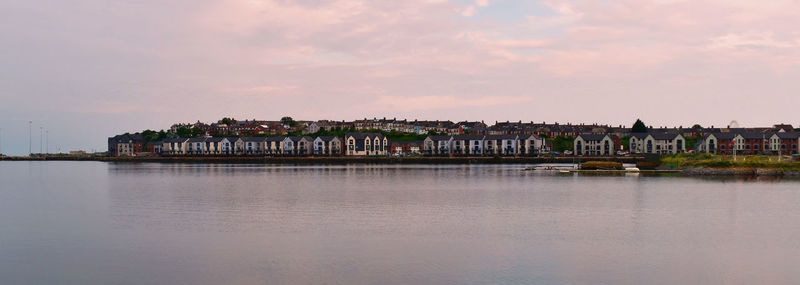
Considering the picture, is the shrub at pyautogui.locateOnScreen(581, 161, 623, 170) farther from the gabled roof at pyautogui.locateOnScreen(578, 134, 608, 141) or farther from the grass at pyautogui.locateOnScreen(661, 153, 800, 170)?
the gabled roof at pyautogui.locateOnScreen(578, 134, 608, 141)

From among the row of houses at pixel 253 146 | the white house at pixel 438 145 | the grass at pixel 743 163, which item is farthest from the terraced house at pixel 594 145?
the grass at pixel 743 163

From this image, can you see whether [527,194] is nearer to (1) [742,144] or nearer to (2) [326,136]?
(1) [742,144]

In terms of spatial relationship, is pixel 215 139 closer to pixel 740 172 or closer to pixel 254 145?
pixel 254 145

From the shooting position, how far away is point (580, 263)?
22.1 metres

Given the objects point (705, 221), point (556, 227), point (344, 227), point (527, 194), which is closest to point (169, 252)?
point (344, 227)

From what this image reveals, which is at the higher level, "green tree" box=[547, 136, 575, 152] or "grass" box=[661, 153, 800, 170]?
"green tree" box=[547, 136, 575, 152]

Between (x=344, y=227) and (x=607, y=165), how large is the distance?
222 feet

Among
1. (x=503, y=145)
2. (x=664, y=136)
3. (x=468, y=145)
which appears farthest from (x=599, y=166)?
(x=468, y=145)

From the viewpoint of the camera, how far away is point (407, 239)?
27.5 metres

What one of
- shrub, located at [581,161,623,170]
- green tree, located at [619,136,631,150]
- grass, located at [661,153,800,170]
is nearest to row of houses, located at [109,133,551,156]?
green tree, located at [619,136,631,150]

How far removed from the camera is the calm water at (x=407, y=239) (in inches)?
821

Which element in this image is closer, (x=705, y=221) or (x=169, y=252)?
(x=169, y=252)

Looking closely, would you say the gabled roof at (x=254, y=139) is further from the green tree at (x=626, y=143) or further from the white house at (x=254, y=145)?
the green tree at (x=626, y=143)

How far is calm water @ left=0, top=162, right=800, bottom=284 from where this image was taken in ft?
68.4
